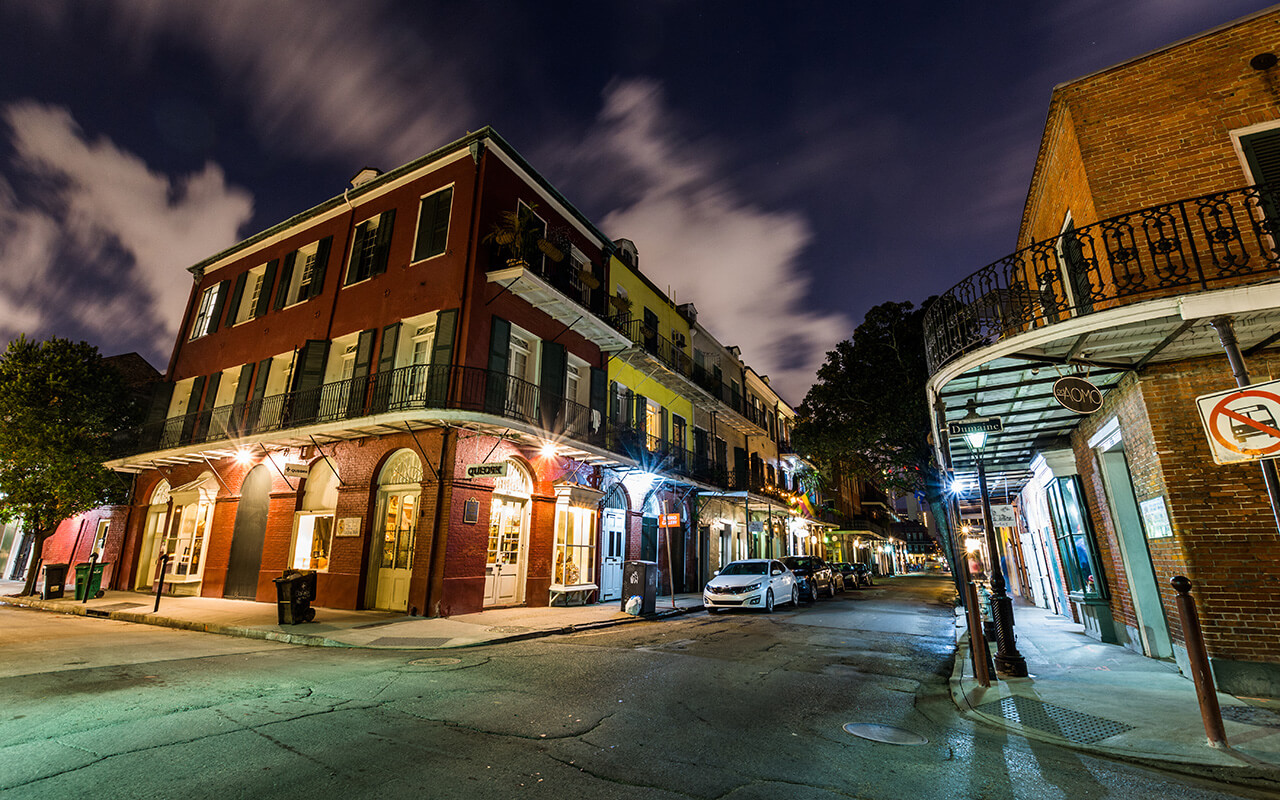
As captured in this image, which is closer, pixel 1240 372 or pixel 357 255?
pixel 1240 372

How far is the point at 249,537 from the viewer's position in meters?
15.4

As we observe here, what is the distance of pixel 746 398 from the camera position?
2948 centimetres

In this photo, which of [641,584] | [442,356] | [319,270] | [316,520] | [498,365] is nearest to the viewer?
[442,356]

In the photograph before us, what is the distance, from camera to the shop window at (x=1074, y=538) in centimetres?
1037

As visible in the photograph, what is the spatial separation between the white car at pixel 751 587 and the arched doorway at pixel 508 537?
17.4 feet

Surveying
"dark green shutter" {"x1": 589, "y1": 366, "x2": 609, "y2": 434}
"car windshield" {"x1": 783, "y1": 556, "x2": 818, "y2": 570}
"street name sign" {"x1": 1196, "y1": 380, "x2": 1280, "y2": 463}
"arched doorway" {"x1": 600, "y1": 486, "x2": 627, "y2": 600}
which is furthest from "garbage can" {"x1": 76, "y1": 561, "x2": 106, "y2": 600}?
"street name sign" {"x1": 1196, "y1": 380, "x2": 1280, "y2": 463}

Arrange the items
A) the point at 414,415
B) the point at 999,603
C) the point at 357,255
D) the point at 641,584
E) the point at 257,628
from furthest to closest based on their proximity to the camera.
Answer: the point at 357,255 < the point at 641,584 < the point at 414,415 < the point at 257,628 < the point at 999,603

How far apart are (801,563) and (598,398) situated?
1120 centimetres

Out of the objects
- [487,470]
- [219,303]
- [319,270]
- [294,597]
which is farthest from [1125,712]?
[219,303]

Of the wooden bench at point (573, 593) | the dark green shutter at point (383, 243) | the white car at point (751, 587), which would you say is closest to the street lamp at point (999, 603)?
the white car at point (751, 587)

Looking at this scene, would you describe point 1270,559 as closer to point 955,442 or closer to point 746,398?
point 955,442

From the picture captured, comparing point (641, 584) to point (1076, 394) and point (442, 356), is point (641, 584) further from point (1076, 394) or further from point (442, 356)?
point (1076, 394)

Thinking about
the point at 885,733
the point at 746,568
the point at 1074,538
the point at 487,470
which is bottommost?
the point at 885,733

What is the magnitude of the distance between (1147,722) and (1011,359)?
3.97 meters
